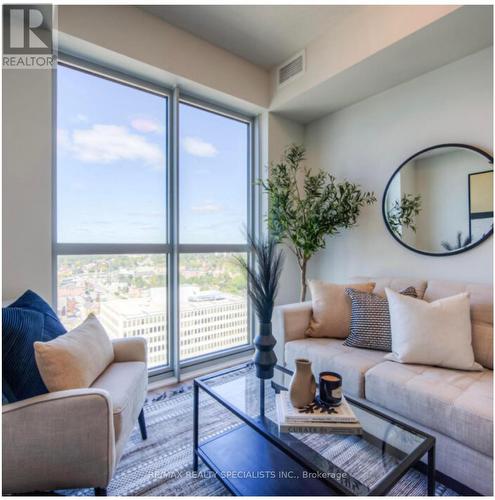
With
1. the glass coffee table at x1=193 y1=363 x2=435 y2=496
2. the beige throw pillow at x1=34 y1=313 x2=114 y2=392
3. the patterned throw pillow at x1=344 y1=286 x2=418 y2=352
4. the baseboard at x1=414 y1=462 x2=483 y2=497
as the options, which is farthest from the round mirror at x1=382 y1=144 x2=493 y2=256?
the beige throw pillow at x1=34 y1=313 x2=114 y2=392

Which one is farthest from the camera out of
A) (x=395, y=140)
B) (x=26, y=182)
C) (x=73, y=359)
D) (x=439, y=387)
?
(x=395, y=140)

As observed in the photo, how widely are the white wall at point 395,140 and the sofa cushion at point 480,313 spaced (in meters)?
0.26

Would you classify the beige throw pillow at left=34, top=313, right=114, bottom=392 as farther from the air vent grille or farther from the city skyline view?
the air vent grille

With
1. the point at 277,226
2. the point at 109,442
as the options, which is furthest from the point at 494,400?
the point at 277,226

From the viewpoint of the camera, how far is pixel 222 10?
7.00ft

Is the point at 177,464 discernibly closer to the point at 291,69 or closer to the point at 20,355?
the point at 20,355

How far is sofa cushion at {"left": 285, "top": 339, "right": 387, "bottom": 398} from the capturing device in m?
1.63

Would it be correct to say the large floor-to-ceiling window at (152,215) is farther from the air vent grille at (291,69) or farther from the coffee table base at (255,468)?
the coffee table base at (255,468)

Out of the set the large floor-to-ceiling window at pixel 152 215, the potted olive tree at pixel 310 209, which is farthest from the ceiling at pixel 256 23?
the potted olive tree at pixel 310 209

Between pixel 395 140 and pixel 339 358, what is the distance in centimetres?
194

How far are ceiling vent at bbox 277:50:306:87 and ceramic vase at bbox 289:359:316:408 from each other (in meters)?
2.54

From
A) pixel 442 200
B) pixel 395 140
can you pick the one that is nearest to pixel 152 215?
pixel 395 140

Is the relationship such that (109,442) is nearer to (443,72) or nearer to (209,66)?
(209,66)

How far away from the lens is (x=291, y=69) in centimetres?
266
